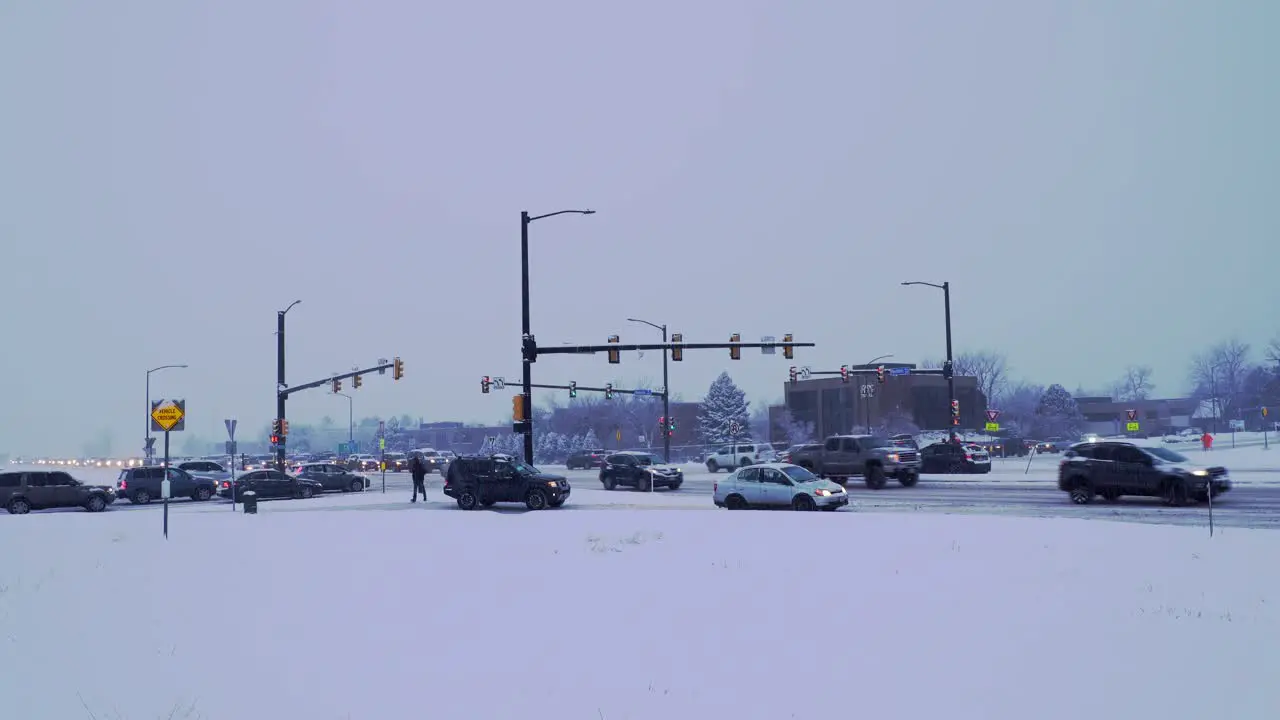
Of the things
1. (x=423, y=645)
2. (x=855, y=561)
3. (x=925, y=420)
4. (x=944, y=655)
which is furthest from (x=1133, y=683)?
(x=925, y=420)

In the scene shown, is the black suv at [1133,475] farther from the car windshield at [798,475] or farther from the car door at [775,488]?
the car door at [775,488]

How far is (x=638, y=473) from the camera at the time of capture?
143 feet

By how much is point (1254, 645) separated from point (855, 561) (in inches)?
226

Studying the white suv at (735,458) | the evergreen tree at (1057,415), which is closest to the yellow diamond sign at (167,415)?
the white suv at (735,458)

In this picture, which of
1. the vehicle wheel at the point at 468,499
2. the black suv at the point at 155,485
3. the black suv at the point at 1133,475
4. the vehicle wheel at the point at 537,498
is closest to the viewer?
the black suv at the point at 1133,475

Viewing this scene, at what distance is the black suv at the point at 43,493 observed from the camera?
36156mm

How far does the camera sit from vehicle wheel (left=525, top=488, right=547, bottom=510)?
30078 mm

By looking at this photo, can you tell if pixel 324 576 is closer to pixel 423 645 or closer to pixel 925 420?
pixel 423 645

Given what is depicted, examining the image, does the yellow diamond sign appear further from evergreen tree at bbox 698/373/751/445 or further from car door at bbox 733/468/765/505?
evergreen tree at bbox 698/373/751/445

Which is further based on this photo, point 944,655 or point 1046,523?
point 1046,523

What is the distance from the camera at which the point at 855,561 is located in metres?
16.4

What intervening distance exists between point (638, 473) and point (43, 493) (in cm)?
2194

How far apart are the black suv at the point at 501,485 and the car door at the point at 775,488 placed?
585cm

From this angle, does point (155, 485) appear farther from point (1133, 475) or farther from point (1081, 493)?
point (1133, 475)
